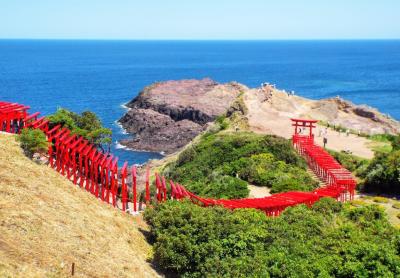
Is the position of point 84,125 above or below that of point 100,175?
above

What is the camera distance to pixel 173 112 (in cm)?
8356

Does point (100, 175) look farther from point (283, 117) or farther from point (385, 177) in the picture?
point (283, 117)

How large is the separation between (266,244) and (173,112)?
66.4 meters

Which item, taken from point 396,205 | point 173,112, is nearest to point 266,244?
point 396,205

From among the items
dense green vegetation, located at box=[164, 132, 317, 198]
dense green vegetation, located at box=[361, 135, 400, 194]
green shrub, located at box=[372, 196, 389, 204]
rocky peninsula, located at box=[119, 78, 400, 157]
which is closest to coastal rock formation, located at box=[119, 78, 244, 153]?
rocky peninsula, located at box=[119, 78, 400, 157]

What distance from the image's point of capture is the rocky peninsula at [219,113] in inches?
2245

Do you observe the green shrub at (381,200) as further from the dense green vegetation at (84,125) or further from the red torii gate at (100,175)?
the dense green vegetation at (84,125)

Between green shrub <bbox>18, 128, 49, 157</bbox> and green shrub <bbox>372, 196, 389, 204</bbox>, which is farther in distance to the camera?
green shrub <bbox>372, 196, 389, 204</bbox>

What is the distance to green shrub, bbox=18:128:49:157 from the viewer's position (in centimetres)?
2297

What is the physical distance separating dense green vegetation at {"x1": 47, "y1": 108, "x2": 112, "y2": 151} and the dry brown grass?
252 inches

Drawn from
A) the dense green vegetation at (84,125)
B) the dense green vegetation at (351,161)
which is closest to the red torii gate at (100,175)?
the dense green vegetation at (84,125)

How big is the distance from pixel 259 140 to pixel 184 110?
45.1 metres

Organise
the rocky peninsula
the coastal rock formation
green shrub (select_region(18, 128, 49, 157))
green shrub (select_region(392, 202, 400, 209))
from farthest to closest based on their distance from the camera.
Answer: the coastal rock formation, the rocky peninsula, green shrub (select_region(392, 202, 400, 209)), green shrub (select_region(18, 128, 49, 157))

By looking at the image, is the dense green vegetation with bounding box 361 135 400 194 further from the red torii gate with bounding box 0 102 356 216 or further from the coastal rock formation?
the coastal rock formation
